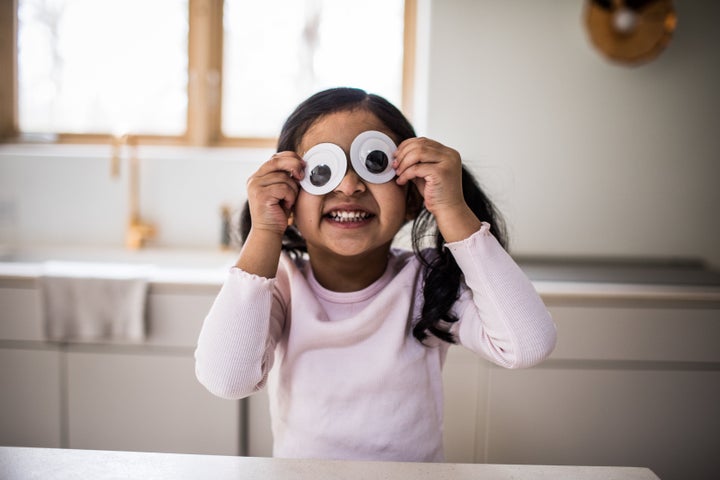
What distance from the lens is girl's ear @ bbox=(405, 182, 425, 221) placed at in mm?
958

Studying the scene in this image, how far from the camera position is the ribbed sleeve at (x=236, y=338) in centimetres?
76

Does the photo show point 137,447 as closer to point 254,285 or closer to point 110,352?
point 110,352

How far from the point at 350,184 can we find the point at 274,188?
4.5 inches

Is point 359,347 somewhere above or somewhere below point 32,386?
above

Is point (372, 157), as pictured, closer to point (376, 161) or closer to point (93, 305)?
point (376, 161)

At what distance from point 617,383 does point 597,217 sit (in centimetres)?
68

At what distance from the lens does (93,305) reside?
1.54 meters

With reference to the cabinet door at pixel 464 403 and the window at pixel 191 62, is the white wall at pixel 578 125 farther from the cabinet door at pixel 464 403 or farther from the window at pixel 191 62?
the cabinet door at pixel 464 403

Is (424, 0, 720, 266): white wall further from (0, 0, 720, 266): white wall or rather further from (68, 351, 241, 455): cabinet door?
(68, 351, 241, 455): cabinet door

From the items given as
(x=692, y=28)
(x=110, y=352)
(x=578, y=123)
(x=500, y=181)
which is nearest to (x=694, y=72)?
(x=692, y=28)

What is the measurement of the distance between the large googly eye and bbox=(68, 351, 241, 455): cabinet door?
958 millimetres

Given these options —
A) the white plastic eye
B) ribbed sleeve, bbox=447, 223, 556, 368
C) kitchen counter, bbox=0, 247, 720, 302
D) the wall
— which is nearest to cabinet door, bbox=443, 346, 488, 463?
kitchen counter, bbox=0, 247, 720, 302

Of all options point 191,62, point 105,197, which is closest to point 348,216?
point 105,197

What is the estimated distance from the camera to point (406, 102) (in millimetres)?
2283
